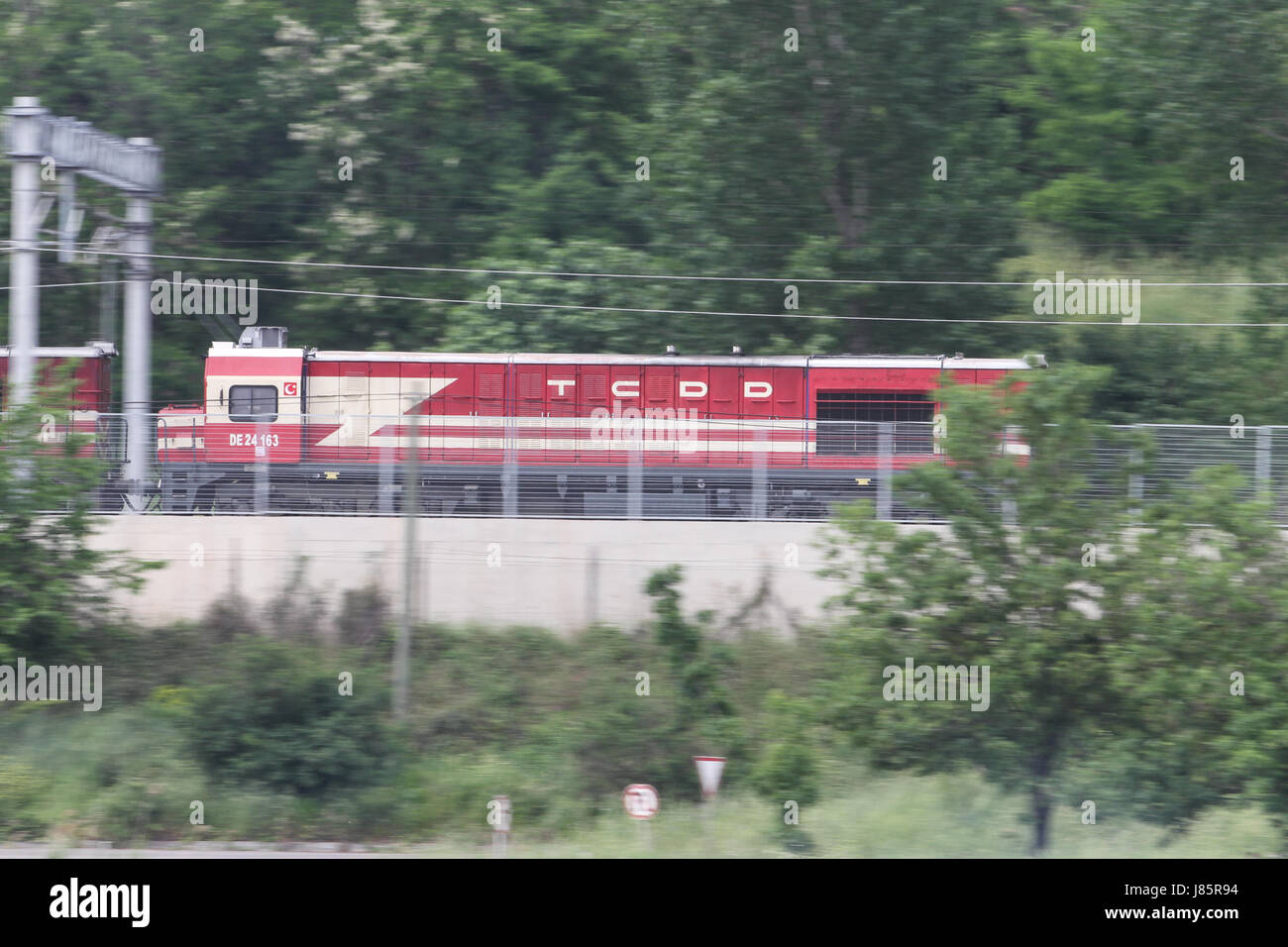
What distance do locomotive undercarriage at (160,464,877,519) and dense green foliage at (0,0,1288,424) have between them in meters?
6.62

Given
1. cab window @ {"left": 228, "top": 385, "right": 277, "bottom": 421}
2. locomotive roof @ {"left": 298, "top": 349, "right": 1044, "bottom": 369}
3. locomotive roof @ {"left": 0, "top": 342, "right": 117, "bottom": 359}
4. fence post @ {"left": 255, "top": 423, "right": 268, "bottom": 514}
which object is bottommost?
fence post @ {"left": 255, "top": 423, "right": 268, "bottom": 514}

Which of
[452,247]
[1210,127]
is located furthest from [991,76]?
[452,247]

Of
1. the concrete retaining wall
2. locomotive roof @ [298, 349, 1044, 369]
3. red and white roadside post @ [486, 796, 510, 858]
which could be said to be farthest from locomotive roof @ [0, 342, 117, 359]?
red and white roadside post @ [486, 796, 510, 858]

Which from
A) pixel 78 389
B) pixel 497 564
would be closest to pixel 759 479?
pixel 497 564

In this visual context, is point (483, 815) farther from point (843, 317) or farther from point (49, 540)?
point (843, 317)

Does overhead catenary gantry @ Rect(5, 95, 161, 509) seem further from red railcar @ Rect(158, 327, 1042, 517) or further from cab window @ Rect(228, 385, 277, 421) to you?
cab window @ Rect(228, 385, 277, 421)

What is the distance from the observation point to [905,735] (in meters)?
14.2

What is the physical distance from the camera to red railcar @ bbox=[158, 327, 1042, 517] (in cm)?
2091

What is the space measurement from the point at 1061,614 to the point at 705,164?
17132 mm

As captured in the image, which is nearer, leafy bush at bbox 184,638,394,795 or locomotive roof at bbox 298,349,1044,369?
leafy bush at bbox 184,638,394,795

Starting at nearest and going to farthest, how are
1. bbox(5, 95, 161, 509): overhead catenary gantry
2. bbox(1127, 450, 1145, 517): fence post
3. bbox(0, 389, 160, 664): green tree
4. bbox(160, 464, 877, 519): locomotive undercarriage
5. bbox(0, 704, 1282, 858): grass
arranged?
bbox(0, 704, 1282, 858): grass → bbox(1127, 450, 1145, 517): fence post → bbox(0, 389, 160, 664): green tree → bbox(5, 95, 161, 509): overhead catenary gantry → bbox(160, 464, 877, 519): locomotive undercarriage

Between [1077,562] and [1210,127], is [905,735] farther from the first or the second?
[1210,127]

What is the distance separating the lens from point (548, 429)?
72.8 ft

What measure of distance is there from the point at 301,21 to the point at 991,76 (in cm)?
1740
